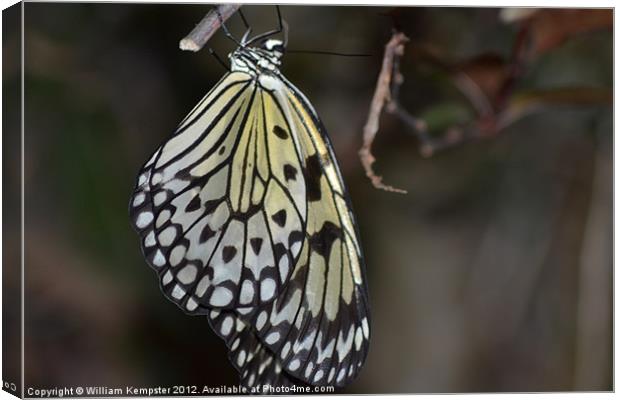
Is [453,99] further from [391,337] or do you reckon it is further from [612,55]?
[391,337]

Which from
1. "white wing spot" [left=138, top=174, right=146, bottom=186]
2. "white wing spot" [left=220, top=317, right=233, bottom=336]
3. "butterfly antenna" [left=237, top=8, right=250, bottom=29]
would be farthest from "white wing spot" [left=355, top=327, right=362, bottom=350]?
"butterfly antenna" [left=237, top=8, right=250, bottom=29]

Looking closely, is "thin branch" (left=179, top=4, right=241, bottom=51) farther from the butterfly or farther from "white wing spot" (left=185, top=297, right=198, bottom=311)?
"white wing spot" (left=185, top=297, right=198, bottom=311)

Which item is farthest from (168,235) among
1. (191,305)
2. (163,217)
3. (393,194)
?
(393,194)

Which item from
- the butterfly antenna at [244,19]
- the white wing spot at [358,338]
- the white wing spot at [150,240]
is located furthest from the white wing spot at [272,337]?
the butterfly antenna at [244,19]

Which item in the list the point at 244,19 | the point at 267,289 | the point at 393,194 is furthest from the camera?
the point at 393,194

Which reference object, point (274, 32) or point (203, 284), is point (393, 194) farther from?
point (203, 284)

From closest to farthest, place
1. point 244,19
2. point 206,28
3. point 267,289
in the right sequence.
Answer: point 206,28 < point 267,289 < point 244,19

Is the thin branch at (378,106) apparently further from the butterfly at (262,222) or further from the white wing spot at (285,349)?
the white wing spot at (285,349)
